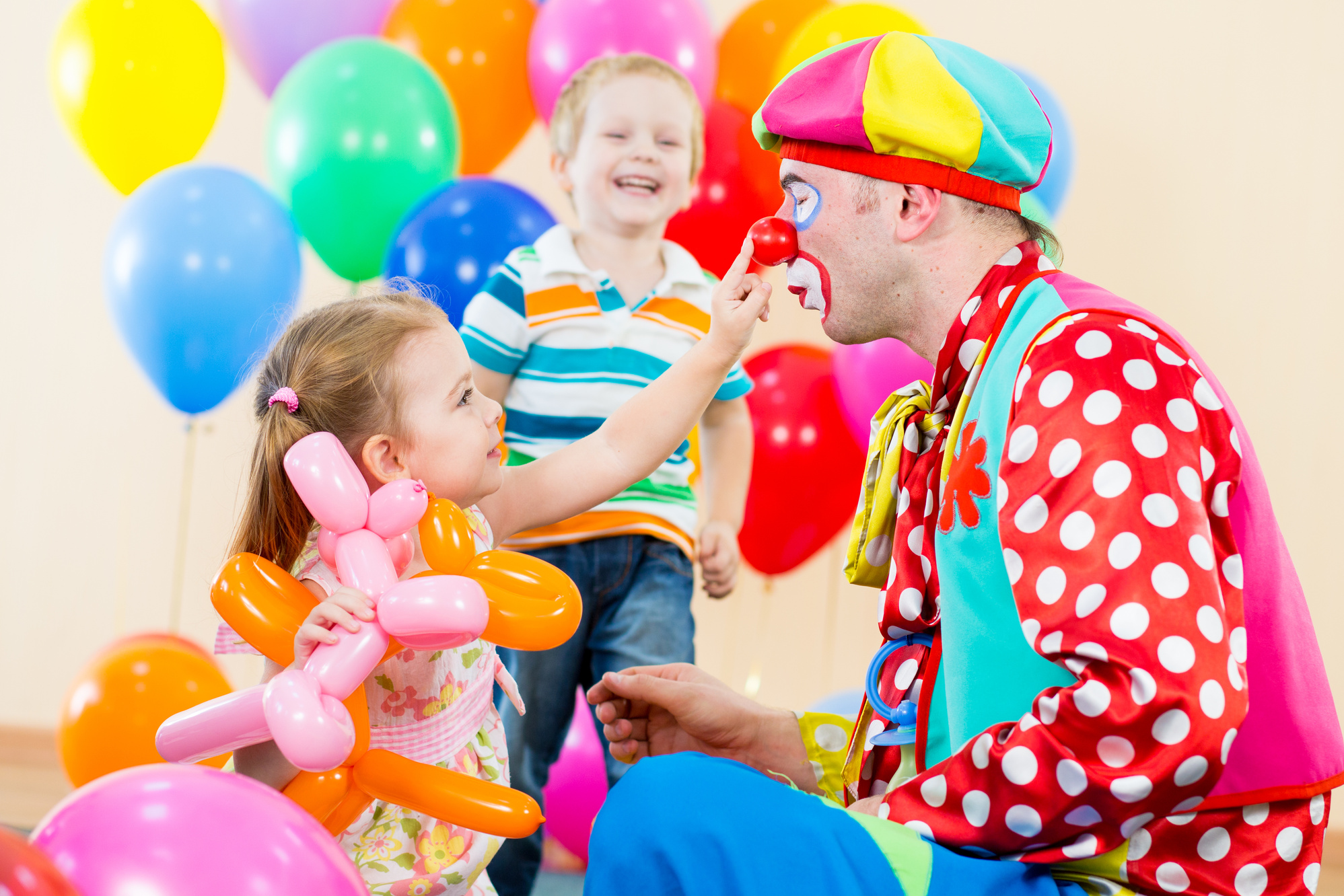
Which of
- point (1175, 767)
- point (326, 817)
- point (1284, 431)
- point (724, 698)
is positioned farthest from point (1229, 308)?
point (326, 817)

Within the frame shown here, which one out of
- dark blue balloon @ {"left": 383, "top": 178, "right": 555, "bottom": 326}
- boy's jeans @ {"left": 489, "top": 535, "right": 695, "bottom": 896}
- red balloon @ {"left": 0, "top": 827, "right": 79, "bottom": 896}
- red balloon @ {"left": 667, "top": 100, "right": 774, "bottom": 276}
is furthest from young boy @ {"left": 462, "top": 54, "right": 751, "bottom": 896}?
red balloon @ {"left": 0, "top": 827, "right": 79, "bottom": 896}

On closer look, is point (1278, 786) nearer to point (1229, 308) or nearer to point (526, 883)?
point (526, 883)

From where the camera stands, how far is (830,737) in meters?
1.29

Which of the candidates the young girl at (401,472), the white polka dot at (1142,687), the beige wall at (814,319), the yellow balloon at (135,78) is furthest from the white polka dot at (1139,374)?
the beige wall at (814,319)

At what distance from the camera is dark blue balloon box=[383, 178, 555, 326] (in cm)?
212

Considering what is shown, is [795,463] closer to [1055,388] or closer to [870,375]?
[870,375]

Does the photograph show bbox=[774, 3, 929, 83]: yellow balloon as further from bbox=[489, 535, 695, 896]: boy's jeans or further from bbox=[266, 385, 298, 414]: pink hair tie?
bbox=[266, 385, 298, 414]: pink hair tie

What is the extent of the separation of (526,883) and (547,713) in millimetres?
274

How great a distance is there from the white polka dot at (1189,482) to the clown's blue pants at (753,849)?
0.30m

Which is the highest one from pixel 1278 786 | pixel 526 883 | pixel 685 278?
pixel 685 278

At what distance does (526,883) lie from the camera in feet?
6.18

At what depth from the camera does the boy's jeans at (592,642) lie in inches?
72.0

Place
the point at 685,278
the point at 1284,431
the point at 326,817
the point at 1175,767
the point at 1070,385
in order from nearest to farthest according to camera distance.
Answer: the point at 1175,767 → the point at 1070,385 → the point at 326,817 → the point at 685,278 → the point at 1284,431

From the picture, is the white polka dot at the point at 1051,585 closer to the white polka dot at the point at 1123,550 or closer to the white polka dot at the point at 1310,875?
the white polka dot at the point at 1123,550
